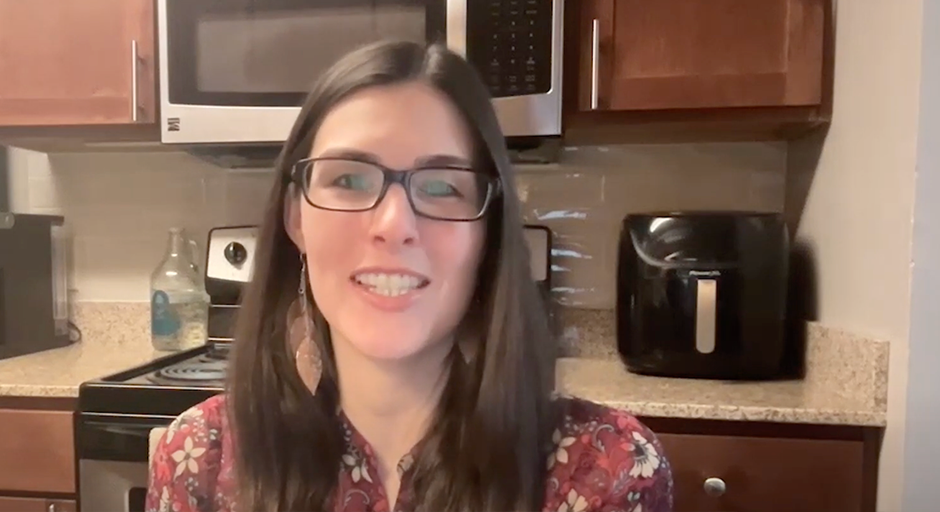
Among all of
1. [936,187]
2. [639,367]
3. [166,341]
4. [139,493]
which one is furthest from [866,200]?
[166,341]

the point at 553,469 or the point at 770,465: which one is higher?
the point at 553,469

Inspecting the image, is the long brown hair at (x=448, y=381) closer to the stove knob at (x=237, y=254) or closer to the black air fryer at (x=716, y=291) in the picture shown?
the black air fryer at (x=716, y=291)

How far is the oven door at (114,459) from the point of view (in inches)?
58.1

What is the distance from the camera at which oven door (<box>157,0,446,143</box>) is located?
5.41 feet

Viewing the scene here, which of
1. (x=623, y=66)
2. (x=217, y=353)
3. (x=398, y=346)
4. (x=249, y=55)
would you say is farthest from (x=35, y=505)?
(x=623, y=66)

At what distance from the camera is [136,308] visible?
2129 mm

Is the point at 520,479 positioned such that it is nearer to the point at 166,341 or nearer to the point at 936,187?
the point at 936,187

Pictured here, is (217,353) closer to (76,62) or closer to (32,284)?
(32,284)

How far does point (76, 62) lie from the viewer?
1.76 meters

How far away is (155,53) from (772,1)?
4.26ft

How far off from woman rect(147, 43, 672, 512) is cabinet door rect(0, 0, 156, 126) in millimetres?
987

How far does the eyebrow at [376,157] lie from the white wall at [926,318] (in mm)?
783

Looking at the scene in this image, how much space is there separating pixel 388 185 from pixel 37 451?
43.9 inches

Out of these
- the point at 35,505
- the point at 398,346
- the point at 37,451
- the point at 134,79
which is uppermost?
the point at 134,79
